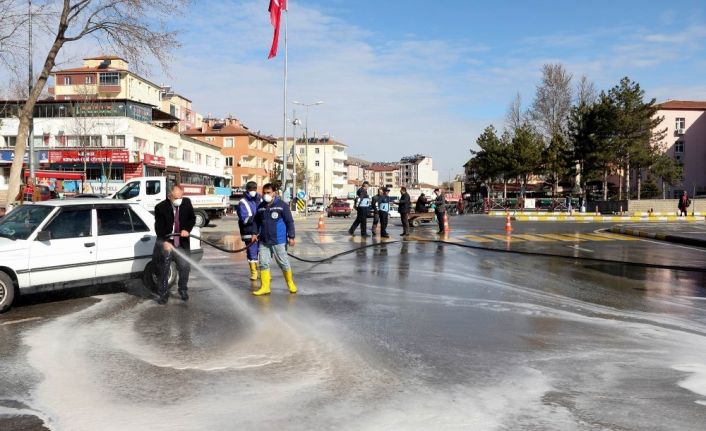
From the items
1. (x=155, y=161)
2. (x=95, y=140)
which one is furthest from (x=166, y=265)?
(x=155, y=161)

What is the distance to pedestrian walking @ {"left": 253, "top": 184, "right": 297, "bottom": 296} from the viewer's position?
8.64 metres

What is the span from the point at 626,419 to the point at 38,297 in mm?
8127

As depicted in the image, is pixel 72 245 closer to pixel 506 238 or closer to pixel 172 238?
pixel 172 238

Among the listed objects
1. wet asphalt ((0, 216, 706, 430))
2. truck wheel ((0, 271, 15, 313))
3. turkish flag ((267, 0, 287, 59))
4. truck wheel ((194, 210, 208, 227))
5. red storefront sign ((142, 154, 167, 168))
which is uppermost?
turkish flag ((267, 0, 287, 59))

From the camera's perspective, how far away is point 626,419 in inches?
155

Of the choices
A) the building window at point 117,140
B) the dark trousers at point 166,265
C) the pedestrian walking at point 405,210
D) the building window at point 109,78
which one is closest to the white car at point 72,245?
the dark trousers at point 166,265

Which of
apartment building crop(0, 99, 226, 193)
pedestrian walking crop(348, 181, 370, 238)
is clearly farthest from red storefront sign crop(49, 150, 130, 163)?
pedestrian walking crop(348, 181, 370, 238)

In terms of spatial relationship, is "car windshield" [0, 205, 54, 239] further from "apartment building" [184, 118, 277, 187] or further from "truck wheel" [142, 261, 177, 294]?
"apartment building" [184, 118, 277, 187]

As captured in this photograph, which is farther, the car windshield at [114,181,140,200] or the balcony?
the balcony

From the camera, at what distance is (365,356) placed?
216 inches

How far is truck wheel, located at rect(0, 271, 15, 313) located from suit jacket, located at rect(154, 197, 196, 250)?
1.97 meters

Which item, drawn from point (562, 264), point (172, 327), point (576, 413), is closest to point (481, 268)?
point (562, 264)

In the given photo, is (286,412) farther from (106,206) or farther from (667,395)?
(106,206)

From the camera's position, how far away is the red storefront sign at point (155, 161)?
5017 cm
